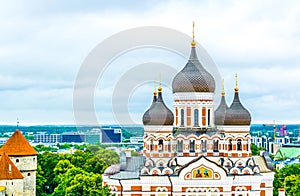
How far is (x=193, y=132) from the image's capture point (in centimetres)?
4528

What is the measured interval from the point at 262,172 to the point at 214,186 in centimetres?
567

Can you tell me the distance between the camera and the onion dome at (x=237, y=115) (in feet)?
154

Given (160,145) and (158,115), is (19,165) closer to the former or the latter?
(160,145)

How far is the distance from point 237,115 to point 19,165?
15628 millimetres

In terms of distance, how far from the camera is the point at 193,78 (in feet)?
151

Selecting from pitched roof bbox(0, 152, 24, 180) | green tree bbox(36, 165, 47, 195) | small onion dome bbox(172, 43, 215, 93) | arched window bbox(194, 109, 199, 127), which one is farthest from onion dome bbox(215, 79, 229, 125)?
green tree bbox(36, 165, 47, 195)

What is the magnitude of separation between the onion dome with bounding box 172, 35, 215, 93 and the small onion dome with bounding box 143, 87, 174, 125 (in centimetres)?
145

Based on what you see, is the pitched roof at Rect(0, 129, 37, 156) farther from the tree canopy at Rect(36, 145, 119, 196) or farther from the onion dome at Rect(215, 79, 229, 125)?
the onion dome at Rect(215, 79, 229, 125)

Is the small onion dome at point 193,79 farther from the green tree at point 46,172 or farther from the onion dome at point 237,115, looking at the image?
the green tree at point 46,172

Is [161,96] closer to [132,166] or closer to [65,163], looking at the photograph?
[132,166]

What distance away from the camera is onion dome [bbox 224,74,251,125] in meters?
46.9

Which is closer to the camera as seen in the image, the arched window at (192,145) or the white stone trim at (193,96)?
the arched window at (192,145)

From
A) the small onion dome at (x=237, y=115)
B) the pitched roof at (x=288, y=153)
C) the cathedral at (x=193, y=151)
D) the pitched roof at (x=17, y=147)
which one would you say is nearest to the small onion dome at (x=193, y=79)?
the cathedral at (x=193, y=151)

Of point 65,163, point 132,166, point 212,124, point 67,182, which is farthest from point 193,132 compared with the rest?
point 65,163
